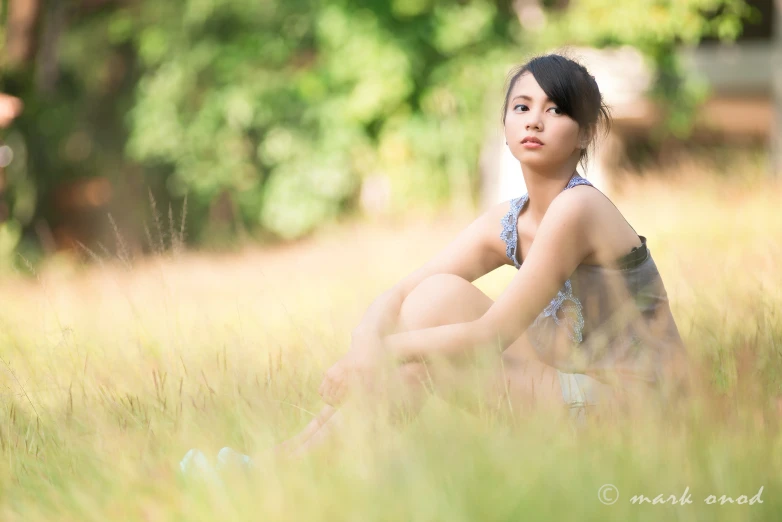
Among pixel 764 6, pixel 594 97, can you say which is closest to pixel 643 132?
pixel 764 6

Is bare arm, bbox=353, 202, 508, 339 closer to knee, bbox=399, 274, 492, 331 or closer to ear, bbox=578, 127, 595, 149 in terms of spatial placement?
knee, bbox=399, 274, 492, 331

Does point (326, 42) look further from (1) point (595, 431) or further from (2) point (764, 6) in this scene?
(2) point (764, 6)

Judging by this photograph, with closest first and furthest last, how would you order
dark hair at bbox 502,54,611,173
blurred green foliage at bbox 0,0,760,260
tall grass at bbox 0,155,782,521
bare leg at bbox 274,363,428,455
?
tall grass at bbox 0,155,782,521
bare leg at bbox 274,363,428,455
dark hair at bbox 502,54,611,173
blurred green foliage at bbox 0,0,760,260

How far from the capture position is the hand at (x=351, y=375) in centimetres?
202

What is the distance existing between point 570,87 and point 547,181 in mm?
242

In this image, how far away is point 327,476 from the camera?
1.76 m

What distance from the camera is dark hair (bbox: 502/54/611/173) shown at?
2086 mm

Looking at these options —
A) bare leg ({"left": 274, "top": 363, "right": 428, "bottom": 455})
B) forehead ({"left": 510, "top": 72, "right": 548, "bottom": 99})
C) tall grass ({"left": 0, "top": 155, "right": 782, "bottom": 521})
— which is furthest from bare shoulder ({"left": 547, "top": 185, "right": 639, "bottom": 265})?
bare leg ({"left": 274, "top": 363, "right": 428, "bottom": 455})

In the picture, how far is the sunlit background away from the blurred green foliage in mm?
34

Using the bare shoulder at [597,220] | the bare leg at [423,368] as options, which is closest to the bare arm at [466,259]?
the bare leg at [423,368]

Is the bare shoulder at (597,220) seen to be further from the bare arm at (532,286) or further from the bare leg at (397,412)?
the bare leg at (397,412)

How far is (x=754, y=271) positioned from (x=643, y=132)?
10.6m

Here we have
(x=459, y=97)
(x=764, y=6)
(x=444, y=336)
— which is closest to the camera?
(x=444, y=336)

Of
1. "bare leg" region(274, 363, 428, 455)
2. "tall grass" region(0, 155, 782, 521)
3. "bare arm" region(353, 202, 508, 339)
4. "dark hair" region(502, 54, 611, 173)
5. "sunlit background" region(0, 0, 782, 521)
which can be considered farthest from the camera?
"bare arm" region(353, 202, 508, 339)
